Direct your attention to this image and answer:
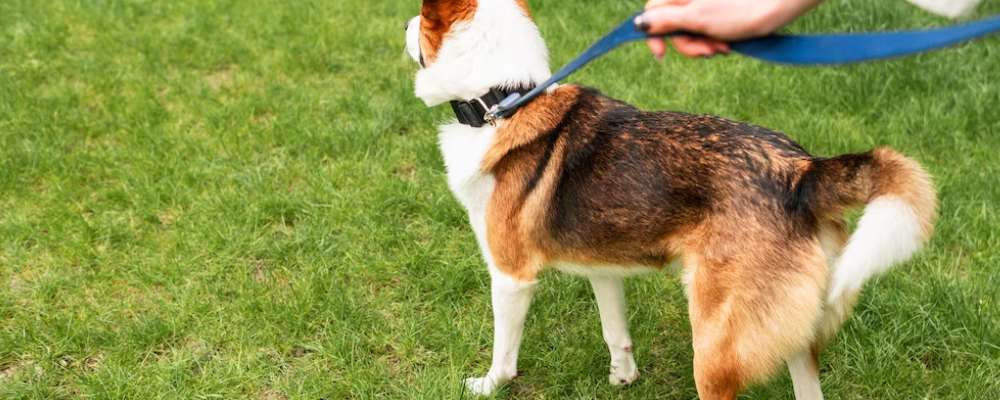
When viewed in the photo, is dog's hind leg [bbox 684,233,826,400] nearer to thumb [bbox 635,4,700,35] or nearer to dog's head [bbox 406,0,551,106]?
thumb [bbox 635,4,700,35]

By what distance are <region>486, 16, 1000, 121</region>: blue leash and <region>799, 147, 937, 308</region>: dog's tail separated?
48cm

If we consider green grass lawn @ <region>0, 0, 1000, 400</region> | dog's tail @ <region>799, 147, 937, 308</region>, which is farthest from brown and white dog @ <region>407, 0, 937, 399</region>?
green grass lawn @ <region>0, 0, 1000, 400</region>

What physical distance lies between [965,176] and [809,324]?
243 centimetres

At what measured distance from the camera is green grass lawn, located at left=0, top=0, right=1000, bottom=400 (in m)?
3.38

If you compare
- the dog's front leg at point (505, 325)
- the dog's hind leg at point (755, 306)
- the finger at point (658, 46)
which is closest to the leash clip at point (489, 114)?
the dog's front leg at point (505, 325)

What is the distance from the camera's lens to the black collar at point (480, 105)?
2.91 m

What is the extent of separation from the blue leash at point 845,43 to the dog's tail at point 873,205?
1.57ft

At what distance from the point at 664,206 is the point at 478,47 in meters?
0.81

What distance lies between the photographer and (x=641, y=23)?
2.23 m

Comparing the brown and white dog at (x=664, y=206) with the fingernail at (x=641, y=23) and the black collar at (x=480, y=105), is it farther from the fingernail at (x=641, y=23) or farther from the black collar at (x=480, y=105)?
the fingernail at (x=641, y=23)

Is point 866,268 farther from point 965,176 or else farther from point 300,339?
point 965,176

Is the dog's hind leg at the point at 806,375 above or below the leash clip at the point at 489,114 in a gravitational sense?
below

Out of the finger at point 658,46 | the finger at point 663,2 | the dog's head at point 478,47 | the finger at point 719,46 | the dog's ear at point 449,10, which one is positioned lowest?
the dog's head at point 478,47

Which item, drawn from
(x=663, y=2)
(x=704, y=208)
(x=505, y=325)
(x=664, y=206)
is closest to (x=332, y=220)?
(x=505, y=325)
